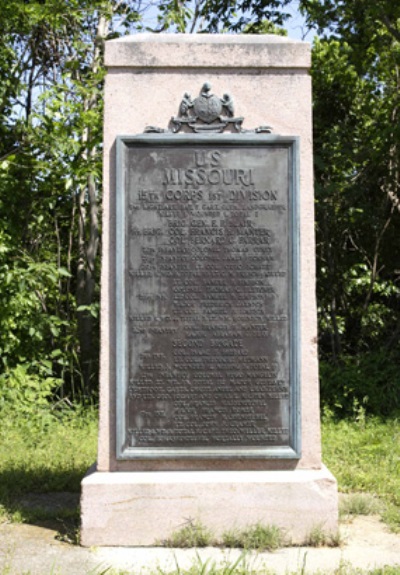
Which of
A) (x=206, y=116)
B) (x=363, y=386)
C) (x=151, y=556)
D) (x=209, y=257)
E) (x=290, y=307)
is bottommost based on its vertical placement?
(x=151, y=556)

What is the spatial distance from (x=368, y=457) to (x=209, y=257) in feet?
9.98

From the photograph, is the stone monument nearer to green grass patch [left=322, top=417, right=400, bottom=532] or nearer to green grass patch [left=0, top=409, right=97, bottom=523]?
green grass patch [left=0, top=409, right=97, bottom=523]

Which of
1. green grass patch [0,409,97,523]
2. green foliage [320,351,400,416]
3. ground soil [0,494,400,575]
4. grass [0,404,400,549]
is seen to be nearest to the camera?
ground soil [0,494,400,575]

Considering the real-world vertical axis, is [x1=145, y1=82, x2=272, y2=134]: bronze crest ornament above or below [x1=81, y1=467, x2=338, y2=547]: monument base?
above

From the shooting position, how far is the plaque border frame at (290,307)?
4.89 meters

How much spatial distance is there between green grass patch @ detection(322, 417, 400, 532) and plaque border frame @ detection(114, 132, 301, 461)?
110cm

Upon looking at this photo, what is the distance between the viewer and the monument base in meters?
4.75

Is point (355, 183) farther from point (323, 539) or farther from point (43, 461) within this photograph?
point (323, 539)

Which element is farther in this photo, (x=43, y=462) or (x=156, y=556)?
(x=43, y=462)

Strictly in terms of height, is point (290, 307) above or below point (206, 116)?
below

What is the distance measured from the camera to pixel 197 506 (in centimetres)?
477

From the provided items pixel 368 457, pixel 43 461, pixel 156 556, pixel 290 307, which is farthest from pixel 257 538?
pixel 43 461

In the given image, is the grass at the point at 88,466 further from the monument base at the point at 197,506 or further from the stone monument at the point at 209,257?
the stone monument at the point at 209,257

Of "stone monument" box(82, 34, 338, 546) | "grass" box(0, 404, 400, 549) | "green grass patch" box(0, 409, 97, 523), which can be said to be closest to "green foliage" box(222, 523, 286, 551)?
"grass" box(0, 404, 400, 549)
